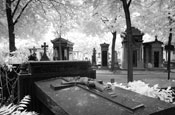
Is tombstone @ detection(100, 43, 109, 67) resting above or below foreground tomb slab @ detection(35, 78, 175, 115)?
above

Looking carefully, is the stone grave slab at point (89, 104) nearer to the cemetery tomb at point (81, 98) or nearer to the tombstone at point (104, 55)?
the cemetery tomb at point (81, 98)

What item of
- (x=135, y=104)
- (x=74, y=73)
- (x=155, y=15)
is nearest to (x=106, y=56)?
(x=155, y=15)

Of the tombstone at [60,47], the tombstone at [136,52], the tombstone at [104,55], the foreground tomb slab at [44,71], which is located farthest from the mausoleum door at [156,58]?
the foreground tomb slab at [44,71]

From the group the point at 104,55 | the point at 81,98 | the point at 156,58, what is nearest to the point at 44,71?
the point at 81,98

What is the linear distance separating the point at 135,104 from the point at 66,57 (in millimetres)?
13615

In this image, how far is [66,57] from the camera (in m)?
15.2

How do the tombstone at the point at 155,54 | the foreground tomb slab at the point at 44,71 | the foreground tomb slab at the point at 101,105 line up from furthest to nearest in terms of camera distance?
1. the tombstone at the point at 155,54
2. the foreground tomb slab at the point at 44,71
3. the foreground tomb slab at the point at 101,105

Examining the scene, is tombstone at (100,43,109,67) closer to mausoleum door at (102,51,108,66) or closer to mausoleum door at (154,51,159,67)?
mausoleum door at (102,51,108,66)

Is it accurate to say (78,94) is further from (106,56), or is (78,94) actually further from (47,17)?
(106,56)

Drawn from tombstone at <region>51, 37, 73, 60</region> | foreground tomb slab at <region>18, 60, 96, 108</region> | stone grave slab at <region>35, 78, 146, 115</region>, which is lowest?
stone grave slab at <region>35, 78, 146, 115</region>

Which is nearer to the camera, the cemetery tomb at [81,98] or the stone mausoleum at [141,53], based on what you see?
the cemetery tomb at [81,98]

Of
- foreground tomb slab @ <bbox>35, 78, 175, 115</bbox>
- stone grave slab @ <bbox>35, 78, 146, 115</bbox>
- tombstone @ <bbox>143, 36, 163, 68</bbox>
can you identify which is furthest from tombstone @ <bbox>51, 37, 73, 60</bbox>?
foreground tomb slab @ <bbox>35, 78, 175, 115</bbox>

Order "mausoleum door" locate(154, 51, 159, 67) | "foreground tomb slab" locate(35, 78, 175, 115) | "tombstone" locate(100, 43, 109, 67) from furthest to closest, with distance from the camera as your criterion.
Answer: "tombstone" locate(100, 43, 109, 67)
"mausoleum door" locate(154, 51, 159, 67)
"foreground tomb slab" locate(35, 78, 175, 115)

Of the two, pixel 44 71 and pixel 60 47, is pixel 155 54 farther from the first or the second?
pixel 44 71
